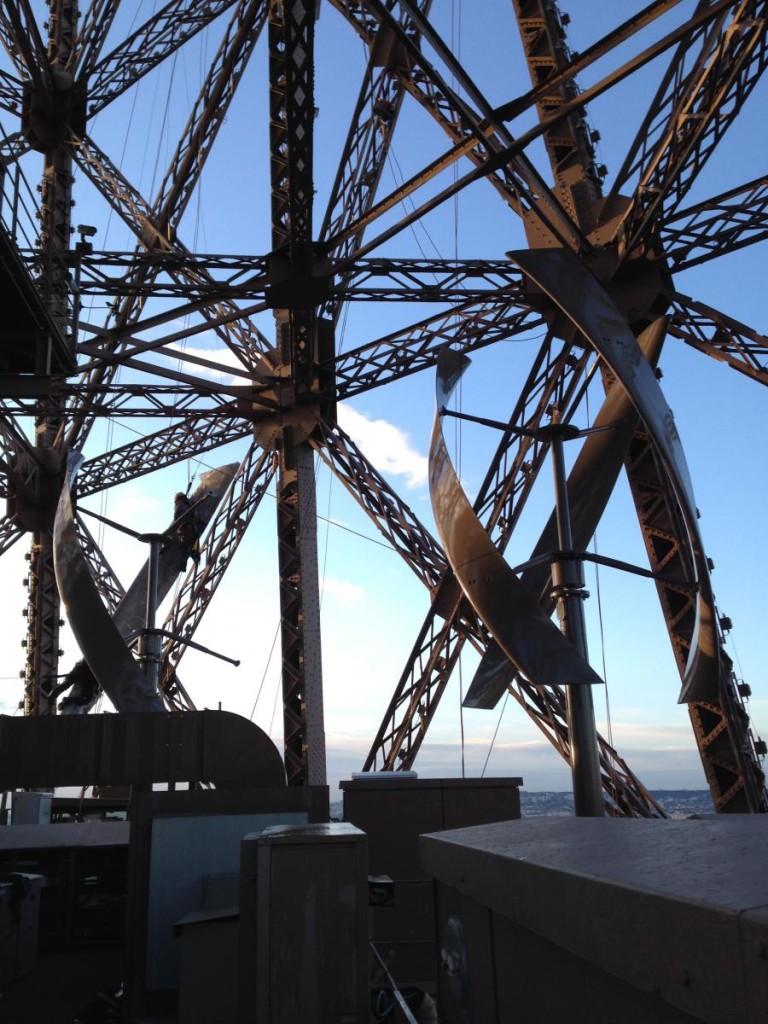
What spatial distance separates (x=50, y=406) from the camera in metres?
20.4

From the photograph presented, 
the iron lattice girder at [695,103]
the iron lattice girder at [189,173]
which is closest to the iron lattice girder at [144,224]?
the iron lattice girder at [189,173]

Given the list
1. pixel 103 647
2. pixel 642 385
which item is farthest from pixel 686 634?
pixel 103 647

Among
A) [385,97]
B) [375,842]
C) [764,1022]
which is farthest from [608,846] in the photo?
[385,97]

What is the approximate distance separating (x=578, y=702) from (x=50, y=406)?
50.0 feet

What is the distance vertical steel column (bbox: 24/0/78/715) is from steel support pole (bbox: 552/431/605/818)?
13.0 m

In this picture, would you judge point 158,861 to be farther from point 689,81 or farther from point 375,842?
point 689,81

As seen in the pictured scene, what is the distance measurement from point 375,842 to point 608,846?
9.21m

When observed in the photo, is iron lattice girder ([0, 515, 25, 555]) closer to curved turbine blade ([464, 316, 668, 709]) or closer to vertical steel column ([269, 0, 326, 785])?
vertical steel column ([269, 0, 326, 785])

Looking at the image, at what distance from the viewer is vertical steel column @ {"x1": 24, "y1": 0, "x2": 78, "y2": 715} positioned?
20844 mm

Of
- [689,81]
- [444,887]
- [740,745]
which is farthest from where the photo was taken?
[740,745]

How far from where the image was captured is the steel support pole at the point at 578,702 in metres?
8.86

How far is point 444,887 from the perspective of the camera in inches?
167

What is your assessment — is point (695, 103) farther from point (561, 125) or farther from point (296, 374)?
point (296, 374)

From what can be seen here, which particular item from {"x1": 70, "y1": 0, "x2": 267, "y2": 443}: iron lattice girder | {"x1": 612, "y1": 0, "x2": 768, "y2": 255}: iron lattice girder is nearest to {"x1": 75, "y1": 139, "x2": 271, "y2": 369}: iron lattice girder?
{"x1": 70, "y1": 0, "x2": 267, "y2": 443}: iron lattice girder
